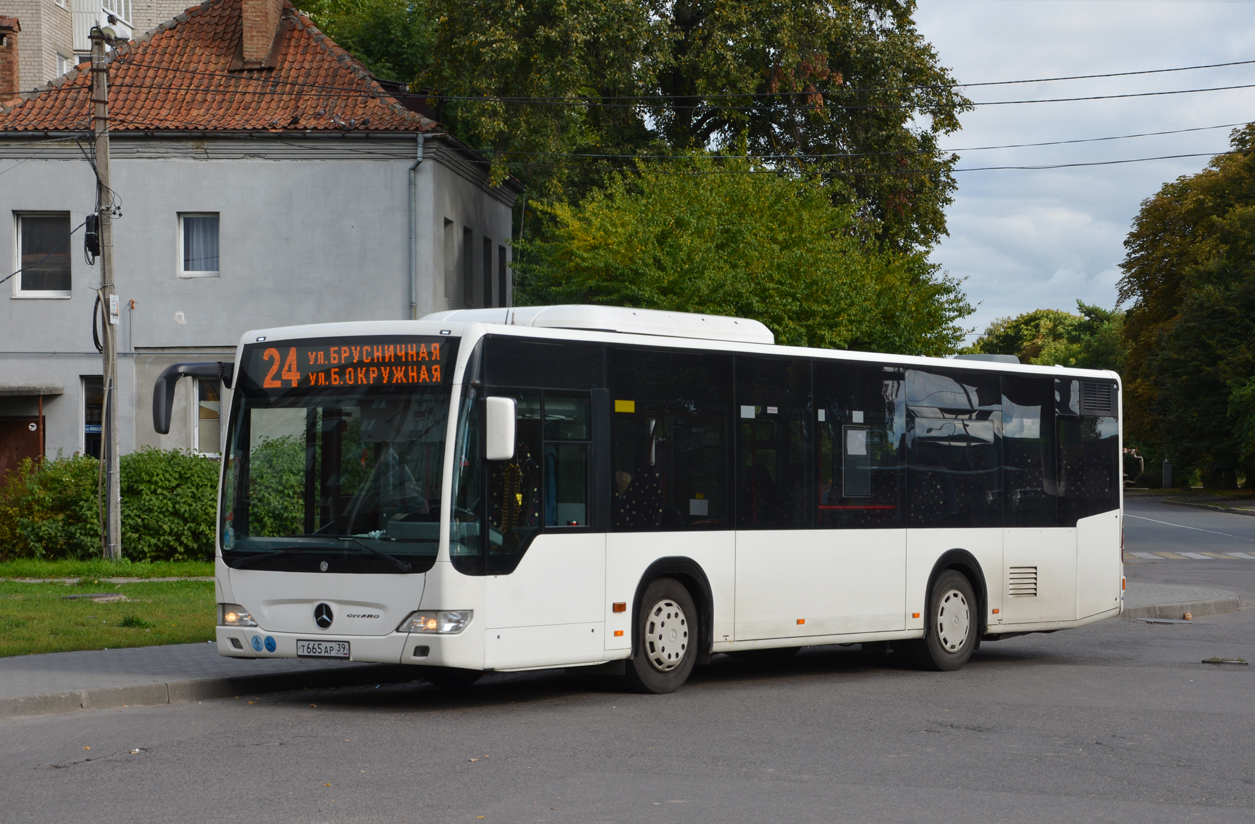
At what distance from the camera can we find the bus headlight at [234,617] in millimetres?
10820

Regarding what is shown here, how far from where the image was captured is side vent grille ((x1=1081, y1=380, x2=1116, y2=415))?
1555 centimetres

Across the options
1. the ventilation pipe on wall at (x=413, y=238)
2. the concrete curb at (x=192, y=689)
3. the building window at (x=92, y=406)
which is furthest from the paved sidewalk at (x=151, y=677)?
the building window at (x=92, y=406)

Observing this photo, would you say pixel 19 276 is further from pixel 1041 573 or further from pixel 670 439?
pixel 1041 573

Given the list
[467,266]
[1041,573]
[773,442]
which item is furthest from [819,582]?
[467,266]

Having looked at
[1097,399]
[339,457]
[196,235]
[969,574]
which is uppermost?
[196,235]

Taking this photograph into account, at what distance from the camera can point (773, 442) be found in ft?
41.0

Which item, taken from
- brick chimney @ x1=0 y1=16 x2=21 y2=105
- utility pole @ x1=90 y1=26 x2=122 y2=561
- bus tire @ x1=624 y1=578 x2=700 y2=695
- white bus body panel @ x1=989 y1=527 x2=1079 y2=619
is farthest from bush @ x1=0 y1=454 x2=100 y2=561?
white bus body panel @ x1=989 y1=527 x2=1079 y2=619

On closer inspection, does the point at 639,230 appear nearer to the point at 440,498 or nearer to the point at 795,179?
the point at 795,179

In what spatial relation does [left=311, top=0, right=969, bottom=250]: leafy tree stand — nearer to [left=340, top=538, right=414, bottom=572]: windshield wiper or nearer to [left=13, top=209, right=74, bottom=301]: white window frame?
[left=13, top=209, right=74, bottom=301]: white window frame

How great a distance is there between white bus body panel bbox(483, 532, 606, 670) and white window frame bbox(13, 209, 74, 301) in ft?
70.9

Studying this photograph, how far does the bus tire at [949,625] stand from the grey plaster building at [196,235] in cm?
1691

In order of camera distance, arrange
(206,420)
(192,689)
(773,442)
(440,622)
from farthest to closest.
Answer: (206,420), (773,442), (192,689), (440,622)

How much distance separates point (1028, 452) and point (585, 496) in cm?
567

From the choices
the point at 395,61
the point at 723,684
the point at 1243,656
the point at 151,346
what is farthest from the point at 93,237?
the point at 395,61
